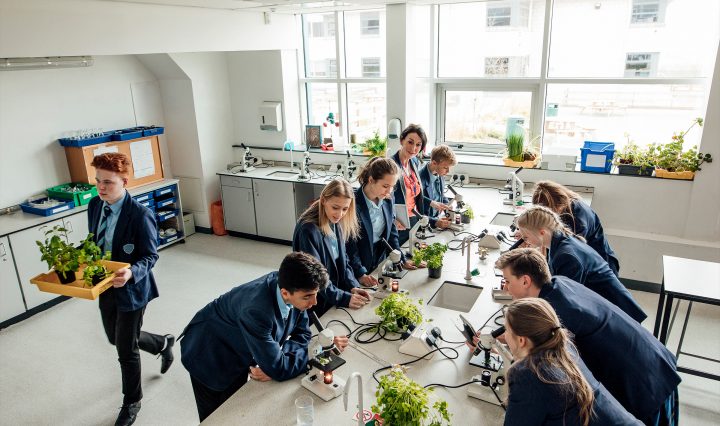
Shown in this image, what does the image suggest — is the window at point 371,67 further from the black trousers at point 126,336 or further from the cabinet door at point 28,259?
the black trousers at point 126,336

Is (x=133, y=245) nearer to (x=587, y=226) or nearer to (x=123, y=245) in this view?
(x=123, y=245)

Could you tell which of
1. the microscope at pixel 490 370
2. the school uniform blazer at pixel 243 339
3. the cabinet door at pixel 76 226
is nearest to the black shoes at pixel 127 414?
the school uniform blazer at pixel 243 339

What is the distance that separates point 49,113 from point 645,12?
6293mm

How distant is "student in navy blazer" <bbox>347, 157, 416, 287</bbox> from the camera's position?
3.40 m

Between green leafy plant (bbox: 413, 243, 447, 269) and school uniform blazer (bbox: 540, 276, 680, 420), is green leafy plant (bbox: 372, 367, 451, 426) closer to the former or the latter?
school uniform blazer (bbox: 540, 276, 680, 420)

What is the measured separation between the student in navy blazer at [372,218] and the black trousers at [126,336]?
1488 mm

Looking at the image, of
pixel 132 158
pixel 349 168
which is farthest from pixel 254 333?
pixel 132 158

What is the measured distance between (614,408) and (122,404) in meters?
3.26

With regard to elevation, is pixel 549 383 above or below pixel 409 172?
below

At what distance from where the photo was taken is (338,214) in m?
2.91

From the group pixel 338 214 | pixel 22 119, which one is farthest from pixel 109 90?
pixel 338 214

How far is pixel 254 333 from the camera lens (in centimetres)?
218

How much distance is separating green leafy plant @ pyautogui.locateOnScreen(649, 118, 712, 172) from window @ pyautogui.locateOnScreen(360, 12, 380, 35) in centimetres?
350

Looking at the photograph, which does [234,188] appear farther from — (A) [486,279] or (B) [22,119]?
(A) [486,279]
